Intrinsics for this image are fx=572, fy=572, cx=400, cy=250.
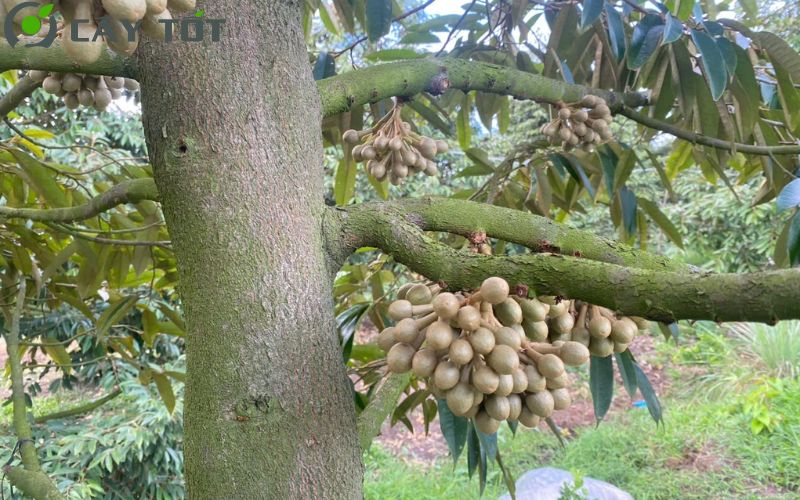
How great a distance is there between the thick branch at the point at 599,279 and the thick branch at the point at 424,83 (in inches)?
8.0

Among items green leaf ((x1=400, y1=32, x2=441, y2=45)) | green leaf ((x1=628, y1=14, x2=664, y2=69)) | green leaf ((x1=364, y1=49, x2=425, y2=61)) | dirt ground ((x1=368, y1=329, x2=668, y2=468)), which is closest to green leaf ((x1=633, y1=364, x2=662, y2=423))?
green leaf ((x1=628, y1=14, x2=664, y2=69))

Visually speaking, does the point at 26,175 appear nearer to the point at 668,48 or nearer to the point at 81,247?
the point at 81,247

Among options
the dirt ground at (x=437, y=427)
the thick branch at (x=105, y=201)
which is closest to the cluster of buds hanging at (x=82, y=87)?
the thick branch at (x=105, y=201)

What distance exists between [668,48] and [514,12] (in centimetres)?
35

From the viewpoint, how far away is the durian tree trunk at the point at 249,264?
0.54 metres

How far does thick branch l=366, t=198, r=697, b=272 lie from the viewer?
62 centimetres

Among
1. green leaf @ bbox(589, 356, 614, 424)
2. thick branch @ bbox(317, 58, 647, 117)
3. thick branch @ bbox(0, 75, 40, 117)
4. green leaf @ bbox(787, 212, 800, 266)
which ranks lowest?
green leaf @ bbox(589, 356, 614, 424)

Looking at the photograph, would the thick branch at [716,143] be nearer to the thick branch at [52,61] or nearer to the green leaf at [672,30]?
the green leaf at [672,30]

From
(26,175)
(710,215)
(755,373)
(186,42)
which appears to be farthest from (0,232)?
(710,215)

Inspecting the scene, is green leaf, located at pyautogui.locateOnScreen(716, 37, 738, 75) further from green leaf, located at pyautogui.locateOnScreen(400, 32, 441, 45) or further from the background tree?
green leaf, located at pyautogui.locateOnScreen(400, 32, 441, 45)

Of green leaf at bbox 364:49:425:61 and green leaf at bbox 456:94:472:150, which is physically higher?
green leaf at bbox 364:49:425:61

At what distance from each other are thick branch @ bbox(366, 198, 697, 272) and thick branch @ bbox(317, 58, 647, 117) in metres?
0.19

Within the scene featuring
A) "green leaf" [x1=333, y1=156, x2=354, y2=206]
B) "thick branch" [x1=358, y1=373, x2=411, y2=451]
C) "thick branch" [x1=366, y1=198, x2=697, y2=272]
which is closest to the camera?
"thick branch" [x1=366, y1=198, x2=697, y2=272]

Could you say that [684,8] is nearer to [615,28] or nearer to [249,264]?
[615,28]
